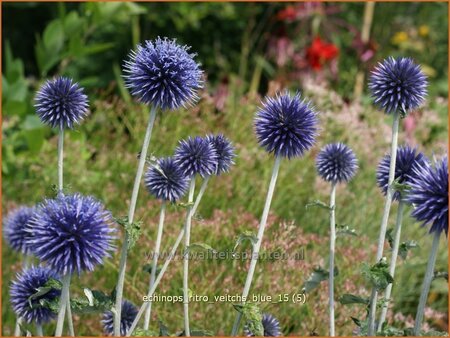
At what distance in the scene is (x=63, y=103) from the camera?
282 centimetres

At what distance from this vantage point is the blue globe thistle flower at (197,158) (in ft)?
9.45

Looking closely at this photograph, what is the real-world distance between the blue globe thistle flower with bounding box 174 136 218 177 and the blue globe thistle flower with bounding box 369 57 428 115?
733 millimetres

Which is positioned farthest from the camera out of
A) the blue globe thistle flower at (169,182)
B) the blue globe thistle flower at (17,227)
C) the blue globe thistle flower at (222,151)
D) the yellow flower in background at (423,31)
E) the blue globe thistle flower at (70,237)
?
the yellow flower in background at (423,31)

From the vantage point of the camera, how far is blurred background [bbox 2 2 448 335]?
3967 millimetres

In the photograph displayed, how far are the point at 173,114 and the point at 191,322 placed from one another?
2.46 m

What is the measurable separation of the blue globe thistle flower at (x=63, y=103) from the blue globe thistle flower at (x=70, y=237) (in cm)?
57

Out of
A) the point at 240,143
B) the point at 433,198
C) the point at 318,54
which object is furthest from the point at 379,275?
the point at 318,54

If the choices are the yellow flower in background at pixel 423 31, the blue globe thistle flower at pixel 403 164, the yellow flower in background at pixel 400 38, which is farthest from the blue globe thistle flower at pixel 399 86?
the yellow flower in background at pixel 423 31

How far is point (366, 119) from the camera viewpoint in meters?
6.09

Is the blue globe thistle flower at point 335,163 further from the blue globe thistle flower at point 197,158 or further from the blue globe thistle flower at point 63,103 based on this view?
the blue globe thistle flower at point 63,103

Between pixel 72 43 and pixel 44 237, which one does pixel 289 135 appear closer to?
pixel 44 237

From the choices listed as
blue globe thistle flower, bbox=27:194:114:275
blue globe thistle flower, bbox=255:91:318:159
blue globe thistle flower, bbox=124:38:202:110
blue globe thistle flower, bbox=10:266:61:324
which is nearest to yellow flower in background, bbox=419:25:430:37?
blue globe thistle flower, bbox=255:91:318:159

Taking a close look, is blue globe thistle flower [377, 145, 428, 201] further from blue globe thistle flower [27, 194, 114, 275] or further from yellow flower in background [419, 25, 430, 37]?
yellow flower in background [419, 25, 430, 37]

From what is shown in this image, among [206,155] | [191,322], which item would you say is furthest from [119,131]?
[206,155]
